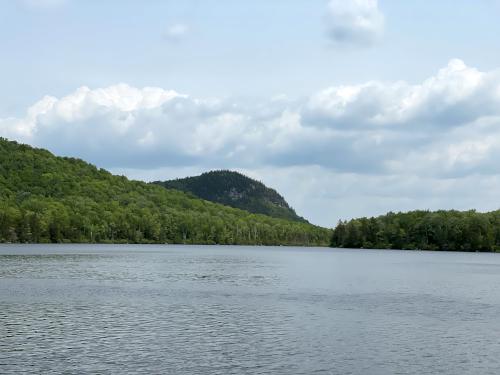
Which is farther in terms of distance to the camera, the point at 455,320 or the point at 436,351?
the point at 455,320

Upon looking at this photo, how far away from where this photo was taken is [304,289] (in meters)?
89.1

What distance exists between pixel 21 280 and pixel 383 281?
194ft

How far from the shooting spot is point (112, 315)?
58656mm

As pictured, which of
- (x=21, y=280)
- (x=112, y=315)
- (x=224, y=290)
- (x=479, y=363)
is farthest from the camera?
(x=21, y=280)

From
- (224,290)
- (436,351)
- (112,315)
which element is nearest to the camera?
→ (436,351)

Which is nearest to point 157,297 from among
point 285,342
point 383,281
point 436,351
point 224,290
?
point 224,290

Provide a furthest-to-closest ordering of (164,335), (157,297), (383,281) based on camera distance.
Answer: (383,281)
(157,297)
(164,335)

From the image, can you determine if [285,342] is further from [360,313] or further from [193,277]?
[193,277]

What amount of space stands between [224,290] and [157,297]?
13.3 m

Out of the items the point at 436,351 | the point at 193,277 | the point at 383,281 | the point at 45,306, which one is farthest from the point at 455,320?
the point at 193,277

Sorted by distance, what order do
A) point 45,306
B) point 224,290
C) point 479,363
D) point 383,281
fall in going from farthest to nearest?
point 383,281 → point 224,290 → point 45,306 → point 479,363

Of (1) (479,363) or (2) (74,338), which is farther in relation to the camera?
(2) (74,338)

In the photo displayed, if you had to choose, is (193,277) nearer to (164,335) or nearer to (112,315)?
(112,315)

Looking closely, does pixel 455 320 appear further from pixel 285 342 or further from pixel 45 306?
pixel 45 306
